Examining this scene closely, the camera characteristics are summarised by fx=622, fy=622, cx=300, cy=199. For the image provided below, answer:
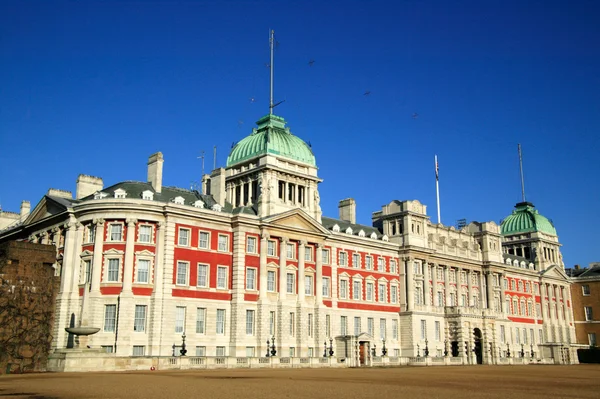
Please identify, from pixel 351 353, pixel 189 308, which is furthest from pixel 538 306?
pixel 189 308

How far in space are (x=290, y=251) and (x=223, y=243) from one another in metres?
8.48

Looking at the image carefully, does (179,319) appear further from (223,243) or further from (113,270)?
(223,243)

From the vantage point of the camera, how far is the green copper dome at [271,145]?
71.1 metres

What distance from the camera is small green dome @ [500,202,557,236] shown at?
115m

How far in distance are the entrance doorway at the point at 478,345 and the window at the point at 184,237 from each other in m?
47.3

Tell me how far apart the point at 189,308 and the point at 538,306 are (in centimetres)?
7190

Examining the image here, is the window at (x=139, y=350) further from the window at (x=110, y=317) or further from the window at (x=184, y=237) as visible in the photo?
the window at (x=184, y=237)

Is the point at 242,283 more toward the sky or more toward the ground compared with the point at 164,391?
more toward the sky

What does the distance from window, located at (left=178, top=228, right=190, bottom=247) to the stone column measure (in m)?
4.70

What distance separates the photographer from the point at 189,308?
5962cm

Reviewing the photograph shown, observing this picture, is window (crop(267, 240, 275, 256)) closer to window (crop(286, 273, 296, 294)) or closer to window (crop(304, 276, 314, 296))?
window (crop(286, 273, 296, 294))

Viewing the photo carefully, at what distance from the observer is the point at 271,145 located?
70.6 meters

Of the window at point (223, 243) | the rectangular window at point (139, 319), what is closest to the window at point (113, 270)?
the rectangular window at point (139, 319)

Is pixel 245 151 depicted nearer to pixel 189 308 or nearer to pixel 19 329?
pixel 189 308
